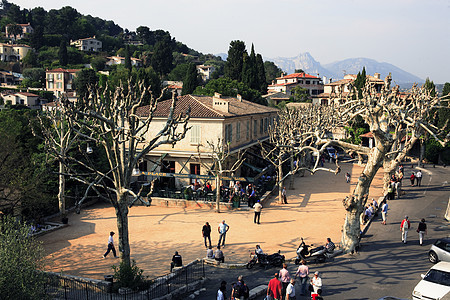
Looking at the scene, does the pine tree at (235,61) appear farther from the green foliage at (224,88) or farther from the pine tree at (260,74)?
the green foliage at (224,88)

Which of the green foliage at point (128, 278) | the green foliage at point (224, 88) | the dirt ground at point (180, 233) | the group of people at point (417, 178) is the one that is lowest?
the dirt ground at point (180, 233)

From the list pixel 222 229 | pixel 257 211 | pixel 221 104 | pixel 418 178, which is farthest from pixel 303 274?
pixel 418 178

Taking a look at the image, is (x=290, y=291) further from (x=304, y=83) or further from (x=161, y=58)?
(x=161, y=58)

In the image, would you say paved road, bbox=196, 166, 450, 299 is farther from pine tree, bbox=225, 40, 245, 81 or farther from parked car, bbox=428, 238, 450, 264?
pine tree, bbox=225, 40, 245, 81

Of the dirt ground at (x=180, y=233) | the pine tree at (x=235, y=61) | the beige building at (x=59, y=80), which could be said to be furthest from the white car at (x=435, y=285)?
the beige building at (x=59, y=80)

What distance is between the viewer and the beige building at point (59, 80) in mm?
112250

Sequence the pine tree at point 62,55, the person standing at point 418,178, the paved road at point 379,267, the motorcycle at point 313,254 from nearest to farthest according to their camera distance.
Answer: the paved road at point 379,267, the motorcycle at point 313,254, the person standing at point 418,178, the pine tree at point 62,55

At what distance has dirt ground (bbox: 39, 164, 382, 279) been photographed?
64.8 feet

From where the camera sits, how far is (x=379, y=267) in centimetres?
1769

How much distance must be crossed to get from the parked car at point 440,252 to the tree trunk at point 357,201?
338cm

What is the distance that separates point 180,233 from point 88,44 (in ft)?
537

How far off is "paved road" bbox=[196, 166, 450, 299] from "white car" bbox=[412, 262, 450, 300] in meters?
0.69

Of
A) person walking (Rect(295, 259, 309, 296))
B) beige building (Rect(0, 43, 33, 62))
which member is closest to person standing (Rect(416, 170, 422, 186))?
person walking (Rect(295, 259, 309, 296))

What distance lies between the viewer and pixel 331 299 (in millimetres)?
14391
